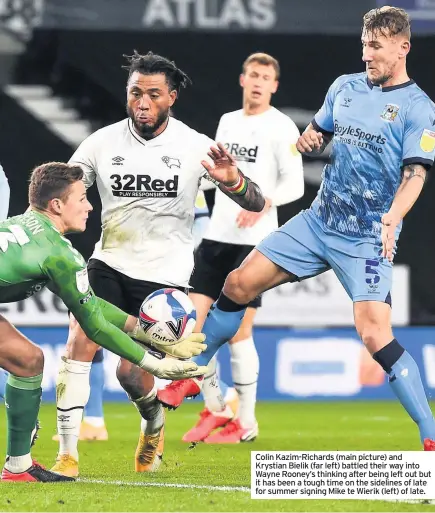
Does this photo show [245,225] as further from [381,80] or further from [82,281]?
[82,281]

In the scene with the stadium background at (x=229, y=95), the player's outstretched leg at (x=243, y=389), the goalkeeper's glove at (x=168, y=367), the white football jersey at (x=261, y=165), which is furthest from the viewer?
the stadium background at (x=229, y=95)

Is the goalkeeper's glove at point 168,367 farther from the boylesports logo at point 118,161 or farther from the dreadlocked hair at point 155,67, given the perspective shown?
the dreadlocked hair at point 155,67

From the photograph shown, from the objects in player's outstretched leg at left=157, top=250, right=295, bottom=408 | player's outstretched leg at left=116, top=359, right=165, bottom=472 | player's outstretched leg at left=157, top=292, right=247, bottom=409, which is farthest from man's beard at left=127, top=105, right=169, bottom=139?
player's outstretched leg at left=116, top=359, right=165, bottom=472

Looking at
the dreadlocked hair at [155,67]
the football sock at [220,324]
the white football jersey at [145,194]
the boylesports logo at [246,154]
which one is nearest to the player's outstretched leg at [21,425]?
the white football jersey at [145,194]

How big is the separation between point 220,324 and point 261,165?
6.78 ft

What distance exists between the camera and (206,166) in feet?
19.2

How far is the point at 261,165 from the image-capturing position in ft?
27.1

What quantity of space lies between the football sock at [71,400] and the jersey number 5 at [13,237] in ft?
2.99

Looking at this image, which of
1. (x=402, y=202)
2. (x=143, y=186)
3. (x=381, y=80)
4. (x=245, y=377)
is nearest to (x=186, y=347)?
(x=143, y=186)

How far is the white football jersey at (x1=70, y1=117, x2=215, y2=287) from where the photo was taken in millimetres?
6227

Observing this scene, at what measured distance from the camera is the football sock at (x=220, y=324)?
644 centimetres

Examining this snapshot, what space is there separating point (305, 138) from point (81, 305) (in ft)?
5.14

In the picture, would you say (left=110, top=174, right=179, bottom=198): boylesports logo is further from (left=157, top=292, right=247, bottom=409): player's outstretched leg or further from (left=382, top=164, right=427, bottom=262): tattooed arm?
(left=382, top=164, right=427, bottom=262): tattooed arm

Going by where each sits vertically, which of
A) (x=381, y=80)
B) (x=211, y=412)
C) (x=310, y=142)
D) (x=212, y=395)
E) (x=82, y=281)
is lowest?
(x=211, y=412)
